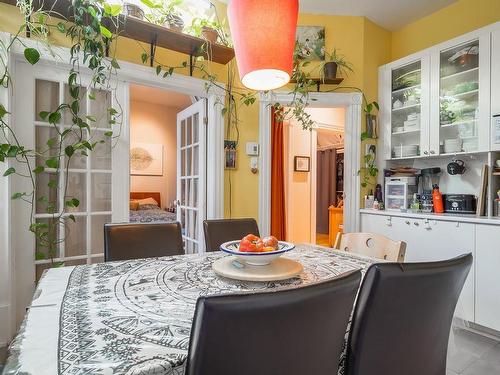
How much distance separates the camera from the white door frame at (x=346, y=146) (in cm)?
295

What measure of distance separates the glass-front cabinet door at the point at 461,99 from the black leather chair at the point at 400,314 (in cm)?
213

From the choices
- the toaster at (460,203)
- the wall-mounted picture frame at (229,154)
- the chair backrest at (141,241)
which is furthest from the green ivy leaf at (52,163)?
the toaster at (460,203)

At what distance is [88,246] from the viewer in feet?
7.63

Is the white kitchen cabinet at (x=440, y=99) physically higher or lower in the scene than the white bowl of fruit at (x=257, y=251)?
higher

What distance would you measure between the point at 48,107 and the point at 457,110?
130 inches

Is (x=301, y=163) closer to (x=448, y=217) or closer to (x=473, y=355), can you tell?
(x=448, y=217)

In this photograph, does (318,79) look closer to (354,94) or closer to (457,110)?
(354,94)

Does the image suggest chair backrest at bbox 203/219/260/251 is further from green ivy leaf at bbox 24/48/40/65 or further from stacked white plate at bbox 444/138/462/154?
stacked white plate at bbox 444/138/462/154

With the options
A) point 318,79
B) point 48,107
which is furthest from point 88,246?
point 318,79

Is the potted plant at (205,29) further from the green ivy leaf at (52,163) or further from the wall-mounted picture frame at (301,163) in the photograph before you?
the wall-mounted picture frame at (301,163)

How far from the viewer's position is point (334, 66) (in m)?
2.93

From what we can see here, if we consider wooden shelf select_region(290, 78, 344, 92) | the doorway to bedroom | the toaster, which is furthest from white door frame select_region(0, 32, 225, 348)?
the toaster

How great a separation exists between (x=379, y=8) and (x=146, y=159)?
421cm

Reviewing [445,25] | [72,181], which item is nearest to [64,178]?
[72,181]
